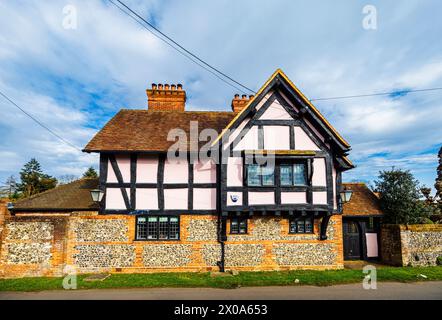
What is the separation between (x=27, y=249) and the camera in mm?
10531

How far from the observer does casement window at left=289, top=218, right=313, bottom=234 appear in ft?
39.3

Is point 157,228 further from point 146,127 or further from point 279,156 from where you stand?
point 279,156

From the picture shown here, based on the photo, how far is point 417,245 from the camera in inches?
495

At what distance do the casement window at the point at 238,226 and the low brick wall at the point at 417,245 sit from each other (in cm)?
810

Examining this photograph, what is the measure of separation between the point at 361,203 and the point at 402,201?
6.76 feet

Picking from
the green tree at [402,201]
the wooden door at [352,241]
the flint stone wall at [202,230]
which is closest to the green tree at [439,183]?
the green tree at [402,201]

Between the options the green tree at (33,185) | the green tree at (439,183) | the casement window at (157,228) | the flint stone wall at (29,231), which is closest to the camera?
the flint stone wall at (29,231)

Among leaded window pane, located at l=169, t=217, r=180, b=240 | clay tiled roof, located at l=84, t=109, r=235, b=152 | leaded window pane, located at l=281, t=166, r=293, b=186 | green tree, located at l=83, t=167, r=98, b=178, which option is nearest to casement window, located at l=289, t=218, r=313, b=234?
leaded window pane, located at l=281, t=166, r=293, b=186

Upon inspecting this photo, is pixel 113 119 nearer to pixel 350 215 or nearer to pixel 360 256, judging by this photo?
pixel 350 215

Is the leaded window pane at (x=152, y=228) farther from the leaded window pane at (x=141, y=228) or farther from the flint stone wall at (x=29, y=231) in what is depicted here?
the flint stone wall at (x=29, y=231)

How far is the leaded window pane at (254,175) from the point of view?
37.8 ft
